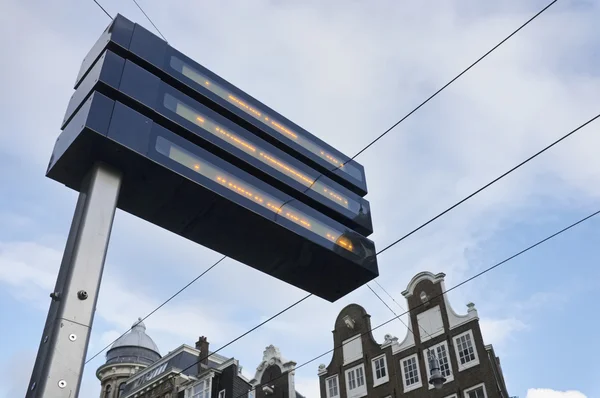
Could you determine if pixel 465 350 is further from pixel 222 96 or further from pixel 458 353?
pixel 222 96

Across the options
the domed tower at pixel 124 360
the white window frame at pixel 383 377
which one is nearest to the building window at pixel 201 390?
the domed tower at pixel 124 360

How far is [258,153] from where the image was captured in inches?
310

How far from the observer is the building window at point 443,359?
84.5ft

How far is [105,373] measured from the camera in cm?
4609

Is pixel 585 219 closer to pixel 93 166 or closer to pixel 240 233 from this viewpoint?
pixel 240 233

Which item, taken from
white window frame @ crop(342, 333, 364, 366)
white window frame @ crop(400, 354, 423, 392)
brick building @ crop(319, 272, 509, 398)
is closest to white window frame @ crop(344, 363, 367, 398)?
brick building @ crop(319, 272, 509, 398)

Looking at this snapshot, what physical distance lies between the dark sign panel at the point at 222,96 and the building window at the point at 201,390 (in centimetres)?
2889

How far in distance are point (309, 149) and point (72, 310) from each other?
4015 mm

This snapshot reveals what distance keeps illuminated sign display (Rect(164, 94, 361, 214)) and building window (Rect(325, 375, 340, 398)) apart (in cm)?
2283

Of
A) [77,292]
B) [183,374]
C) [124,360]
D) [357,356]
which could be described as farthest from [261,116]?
[124,360]

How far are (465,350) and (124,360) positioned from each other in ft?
96.5

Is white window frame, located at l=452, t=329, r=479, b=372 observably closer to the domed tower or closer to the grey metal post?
the grey metal post

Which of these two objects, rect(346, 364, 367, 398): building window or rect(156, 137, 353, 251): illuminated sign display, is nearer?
rect(156, 137, 353, 251): illuminated sign display

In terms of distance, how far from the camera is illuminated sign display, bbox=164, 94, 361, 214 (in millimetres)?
7387
